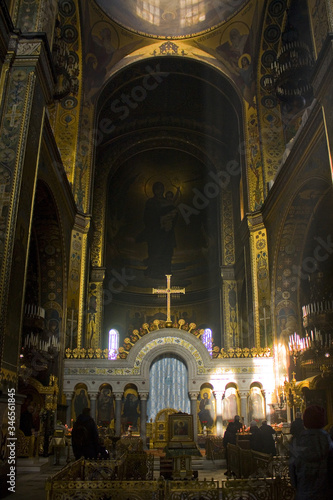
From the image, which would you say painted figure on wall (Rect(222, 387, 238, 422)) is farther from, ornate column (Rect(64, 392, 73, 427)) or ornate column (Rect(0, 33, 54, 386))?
ornate column (Rect(0, 33, 54, 386))

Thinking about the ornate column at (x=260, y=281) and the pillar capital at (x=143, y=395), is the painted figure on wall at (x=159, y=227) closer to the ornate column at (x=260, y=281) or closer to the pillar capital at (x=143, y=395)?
the ornate column at (x=260, y=281)

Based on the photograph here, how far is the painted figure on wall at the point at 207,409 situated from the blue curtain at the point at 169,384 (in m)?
0.58

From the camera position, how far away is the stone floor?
23.2 feet

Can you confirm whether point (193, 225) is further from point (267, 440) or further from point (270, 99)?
point (267, 440)

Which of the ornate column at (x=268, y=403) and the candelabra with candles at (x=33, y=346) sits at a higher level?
the candelabra with candles at (x=33, y=346)

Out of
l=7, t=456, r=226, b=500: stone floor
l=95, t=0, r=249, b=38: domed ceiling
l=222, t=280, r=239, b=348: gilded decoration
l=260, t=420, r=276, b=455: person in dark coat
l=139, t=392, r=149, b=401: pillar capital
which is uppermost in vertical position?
l=95, t=0, r=249, b=38: domed ceiling

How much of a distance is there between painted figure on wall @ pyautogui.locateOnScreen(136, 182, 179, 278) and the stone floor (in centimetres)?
1591

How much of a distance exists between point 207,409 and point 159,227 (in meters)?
14.1

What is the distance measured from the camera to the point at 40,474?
9242 millimetres

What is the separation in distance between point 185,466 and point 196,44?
1809 cm

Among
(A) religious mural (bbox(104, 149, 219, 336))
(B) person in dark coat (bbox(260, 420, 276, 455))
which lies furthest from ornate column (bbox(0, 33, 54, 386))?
(A) religious mural (bbox(104, 149, 219, 336))

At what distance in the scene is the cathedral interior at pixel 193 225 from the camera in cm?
1009

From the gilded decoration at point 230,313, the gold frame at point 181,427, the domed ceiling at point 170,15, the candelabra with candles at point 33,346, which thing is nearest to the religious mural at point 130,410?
the candelabra with candles at point 33,346

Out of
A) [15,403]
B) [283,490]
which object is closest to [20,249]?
[15,403]
